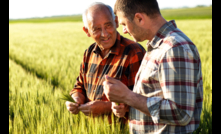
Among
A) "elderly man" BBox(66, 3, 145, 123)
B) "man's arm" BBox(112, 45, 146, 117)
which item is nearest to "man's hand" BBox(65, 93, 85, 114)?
"elderly man" BBox(66, 3, 145, 123)

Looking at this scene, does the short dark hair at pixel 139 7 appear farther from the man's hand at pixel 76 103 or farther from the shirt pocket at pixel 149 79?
the man's hand at pixel 76 103

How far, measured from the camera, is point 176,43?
38.4 inches

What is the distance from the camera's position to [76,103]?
64.6 inches

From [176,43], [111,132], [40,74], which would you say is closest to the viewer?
[176,43]

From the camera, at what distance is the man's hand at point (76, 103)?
1641mm

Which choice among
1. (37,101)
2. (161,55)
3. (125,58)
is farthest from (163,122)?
(37,101)

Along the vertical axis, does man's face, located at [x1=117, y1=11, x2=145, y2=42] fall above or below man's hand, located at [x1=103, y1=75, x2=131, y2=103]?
above

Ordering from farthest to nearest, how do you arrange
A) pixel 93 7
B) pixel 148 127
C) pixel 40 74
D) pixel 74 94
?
pixel 40 74 < pixel 74 94 < pixel 93 7 < pixel 148 127

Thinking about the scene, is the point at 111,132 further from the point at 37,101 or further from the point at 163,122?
the point at 37,101

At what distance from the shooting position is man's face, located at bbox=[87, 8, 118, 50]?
1.58 meters

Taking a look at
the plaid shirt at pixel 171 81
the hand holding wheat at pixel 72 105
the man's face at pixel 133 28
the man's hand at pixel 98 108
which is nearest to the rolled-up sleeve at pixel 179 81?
the plaid shirt at pixel 171 81

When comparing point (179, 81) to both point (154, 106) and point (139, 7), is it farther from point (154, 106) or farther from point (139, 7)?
point (139, 7)

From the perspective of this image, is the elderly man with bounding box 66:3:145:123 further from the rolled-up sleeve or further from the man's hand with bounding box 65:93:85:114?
the rolled-up sleeve

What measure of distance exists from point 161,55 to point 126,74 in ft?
1.94
